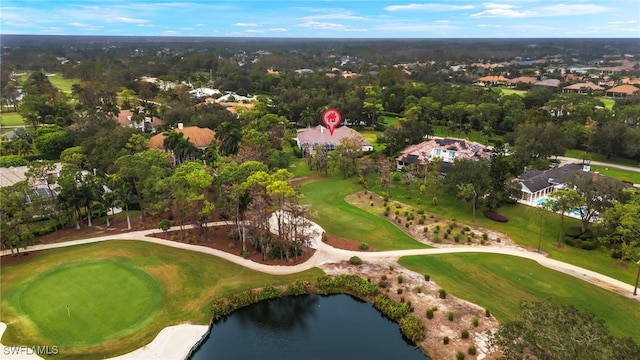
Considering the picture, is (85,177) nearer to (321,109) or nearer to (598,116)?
(321,109)

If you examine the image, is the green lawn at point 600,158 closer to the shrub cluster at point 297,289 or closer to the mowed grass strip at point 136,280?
the mowed grass strip at point 136,280

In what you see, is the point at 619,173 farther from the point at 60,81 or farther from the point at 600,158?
the point at 60,81

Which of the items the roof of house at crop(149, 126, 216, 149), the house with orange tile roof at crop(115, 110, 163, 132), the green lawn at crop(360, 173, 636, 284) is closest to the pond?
the green lawn at crop(360, 173, 636, 284)

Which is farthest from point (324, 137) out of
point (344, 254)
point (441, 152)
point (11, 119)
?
point (11, 119)

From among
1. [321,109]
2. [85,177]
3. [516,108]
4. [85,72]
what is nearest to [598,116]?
[516,108]

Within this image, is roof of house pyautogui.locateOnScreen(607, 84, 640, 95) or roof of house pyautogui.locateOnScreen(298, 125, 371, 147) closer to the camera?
roof of house pyautogui.locateOnScreen(298, 125, 371, 147)

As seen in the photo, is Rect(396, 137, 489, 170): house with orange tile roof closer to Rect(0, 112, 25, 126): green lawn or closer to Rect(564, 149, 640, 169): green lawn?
Rect(564, 149, 640, 169): green lawn

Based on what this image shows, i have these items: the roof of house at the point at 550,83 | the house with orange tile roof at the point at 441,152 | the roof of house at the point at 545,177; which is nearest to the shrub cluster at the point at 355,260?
the roof of house at the point at 545,177
